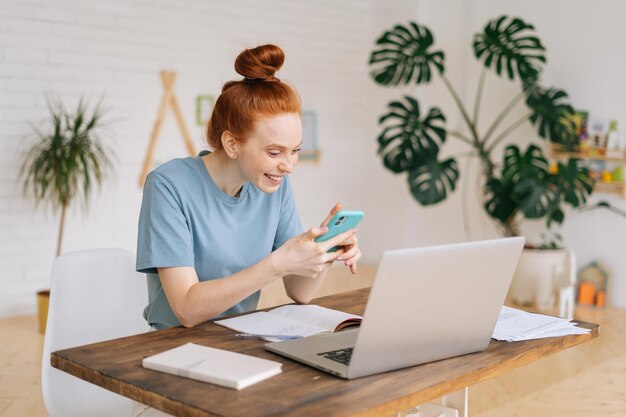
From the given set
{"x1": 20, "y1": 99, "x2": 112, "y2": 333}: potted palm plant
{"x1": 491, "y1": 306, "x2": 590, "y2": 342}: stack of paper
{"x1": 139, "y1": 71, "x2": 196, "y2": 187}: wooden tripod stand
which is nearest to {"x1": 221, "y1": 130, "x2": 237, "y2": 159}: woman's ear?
{"x1": 491, "y1": 306, "x2": 590, "y2": 342}: stack of paper

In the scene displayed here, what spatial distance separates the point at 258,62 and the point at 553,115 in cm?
406

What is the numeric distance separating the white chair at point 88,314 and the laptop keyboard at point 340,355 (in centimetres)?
87

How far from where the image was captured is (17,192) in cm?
542

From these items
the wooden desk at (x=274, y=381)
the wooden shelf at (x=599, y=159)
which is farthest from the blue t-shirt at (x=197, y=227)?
the wooden shelf at (x=599, y=159)

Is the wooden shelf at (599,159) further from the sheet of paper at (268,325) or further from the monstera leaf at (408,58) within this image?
the sheet of paper at (268,325)

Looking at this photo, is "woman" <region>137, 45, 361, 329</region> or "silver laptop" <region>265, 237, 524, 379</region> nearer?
"silver laptop" <region>265, 237, 524, 379</region>

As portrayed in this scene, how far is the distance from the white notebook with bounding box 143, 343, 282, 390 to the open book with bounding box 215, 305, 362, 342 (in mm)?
219

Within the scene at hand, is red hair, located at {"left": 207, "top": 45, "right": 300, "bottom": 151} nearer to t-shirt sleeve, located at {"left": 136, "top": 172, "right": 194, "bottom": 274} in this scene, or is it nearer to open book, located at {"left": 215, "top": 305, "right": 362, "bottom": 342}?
t-shirt sleeve, located at {"left": 136, "top": 172, "right": 194, "bottom": 274}

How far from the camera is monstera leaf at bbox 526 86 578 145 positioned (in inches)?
231

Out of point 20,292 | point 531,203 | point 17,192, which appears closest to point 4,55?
point 17,192

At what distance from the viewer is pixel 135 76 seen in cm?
594

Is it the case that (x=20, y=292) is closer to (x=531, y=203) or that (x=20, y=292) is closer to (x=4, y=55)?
(x=4, y=55)

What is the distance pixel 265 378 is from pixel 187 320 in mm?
457

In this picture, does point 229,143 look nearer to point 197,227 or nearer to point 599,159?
point 197,227
